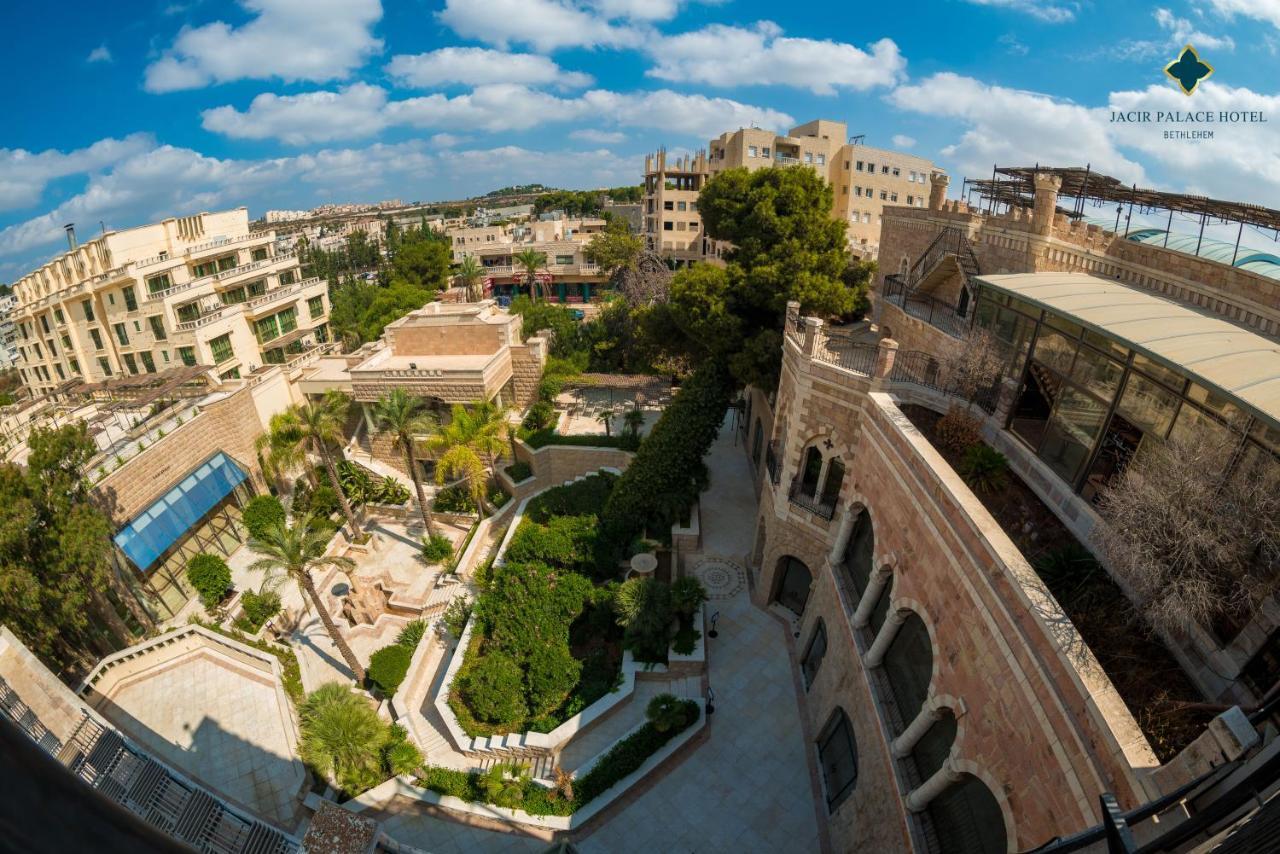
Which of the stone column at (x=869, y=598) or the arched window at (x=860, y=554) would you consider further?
the arched window at (x=860, y=554)

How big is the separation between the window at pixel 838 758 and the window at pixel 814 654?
178 centimetres

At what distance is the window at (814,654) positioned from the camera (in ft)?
56.2

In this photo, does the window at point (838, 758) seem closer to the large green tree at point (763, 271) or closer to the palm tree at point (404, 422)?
the large green tree at point (763, 271)

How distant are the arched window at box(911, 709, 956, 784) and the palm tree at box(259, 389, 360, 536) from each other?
23.0 metres

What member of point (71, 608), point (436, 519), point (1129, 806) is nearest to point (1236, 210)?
point (1129, 806)

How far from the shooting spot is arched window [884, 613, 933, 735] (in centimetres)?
1155

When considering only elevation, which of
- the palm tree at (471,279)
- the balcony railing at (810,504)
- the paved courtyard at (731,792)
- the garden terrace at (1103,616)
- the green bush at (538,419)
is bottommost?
the paved courtyard at (731,792)

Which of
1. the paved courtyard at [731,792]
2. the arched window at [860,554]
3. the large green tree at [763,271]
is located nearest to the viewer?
the paved courtyard at [731,792]

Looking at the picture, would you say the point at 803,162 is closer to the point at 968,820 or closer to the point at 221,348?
the point at 221,348

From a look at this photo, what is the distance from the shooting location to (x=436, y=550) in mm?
25109

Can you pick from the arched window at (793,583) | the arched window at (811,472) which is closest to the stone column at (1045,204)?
the arched window at (811,472)

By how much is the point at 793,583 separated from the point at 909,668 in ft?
25.0

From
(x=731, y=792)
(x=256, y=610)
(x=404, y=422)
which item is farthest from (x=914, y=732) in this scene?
(x=256, y=610)

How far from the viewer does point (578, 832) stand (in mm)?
14711
